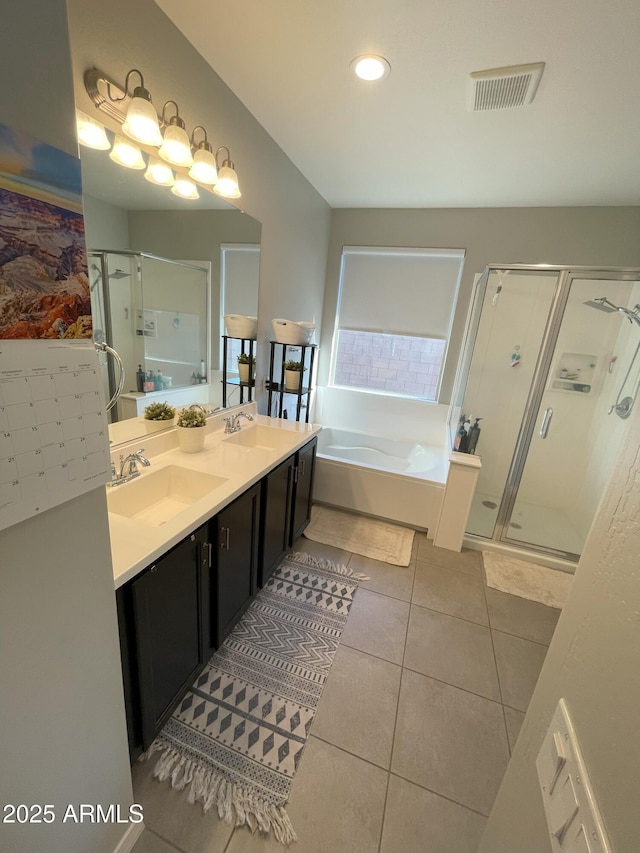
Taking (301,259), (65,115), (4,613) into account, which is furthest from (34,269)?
(301,259)

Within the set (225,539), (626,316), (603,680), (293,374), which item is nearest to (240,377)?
(293,374)

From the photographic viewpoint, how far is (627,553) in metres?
0.50

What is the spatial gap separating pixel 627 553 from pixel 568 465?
3.08 meters

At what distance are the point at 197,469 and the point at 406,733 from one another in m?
1.45

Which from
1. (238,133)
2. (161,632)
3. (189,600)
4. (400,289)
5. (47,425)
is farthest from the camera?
(400,289)

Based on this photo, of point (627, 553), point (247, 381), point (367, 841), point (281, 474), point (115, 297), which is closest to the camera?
point (627, 553)

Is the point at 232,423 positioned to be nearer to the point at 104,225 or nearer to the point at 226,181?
the point at 104,225

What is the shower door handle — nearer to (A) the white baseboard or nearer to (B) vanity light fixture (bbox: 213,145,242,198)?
(B) vanity light fixture (bbox: 213,145,242,198)

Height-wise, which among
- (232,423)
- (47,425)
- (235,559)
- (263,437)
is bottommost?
(235,559)

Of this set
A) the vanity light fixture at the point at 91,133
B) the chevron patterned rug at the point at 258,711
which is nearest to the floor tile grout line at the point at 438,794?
the chevron patterned rug at the point at 258,711

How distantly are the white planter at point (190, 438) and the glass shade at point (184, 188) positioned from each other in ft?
3.73

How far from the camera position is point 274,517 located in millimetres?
1931

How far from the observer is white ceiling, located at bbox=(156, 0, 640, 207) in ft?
4.19

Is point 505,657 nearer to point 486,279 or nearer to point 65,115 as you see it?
point 65,115
